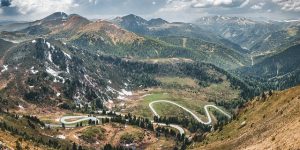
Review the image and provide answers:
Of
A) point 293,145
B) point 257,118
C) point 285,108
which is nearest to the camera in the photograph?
point 293,145

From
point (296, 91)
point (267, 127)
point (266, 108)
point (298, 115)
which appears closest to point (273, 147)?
point (298, 115)

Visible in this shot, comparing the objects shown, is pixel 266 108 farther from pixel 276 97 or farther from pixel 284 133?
pixel 284 133

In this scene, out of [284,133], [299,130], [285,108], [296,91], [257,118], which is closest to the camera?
[299,130]

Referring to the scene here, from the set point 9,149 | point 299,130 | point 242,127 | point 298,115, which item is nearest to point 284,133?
point 299,130

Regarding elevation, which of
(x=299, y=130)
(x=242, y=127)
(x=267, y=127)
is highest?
(x=299, y=130)

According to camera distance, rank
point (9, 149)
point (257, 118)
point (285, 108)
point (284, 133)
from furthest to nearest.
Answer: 1. point (257, 118)
2. point (285, 108)
3. point (9, 149)
4. point (284, 133)

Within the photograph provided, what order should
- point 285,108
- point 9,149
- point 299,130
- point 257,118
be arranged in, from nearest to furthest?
point 299,130, point 9,149, point 285,108, point 257,118

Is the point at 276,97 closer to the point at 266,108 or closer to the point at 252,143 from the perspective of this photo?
the point at 266,108

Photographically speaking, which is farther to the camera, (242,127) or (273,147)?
(242,127)

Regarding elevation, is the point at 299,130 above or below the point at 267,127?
above
